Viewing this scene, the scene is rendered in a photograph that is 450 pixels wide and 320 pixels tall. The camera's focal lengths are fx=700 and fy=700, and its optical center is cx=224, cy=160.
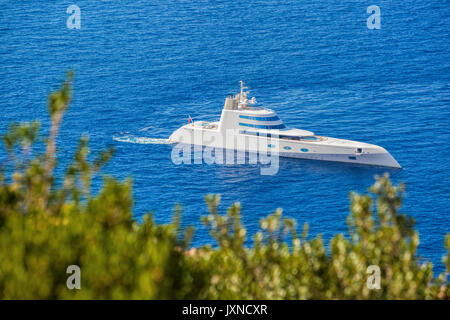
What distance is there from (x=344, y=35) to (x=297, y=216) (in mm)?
72867

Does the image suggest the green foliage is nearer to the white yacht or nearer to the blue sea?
the blue sea

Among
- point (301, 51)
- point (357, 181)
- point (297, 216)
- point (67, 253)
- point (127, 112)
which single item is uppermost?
point (301, 51)

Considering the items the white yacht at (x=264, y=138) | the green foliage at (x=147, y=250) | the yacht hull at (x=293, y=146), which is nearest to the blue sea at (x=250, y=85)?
the yacht hull at (x=293, y=146)

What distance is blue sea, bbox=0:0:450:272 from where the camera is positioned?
84.1 metres

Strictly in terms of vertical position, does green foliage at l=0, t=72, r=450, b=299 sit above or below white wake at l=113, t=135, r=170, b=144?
below

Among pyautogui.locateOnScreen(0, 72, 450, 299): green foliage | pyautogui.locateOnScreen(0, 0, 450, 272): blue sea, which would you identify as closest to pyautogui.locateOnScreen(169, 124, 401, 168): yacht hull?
pyautogui.locateOnScreen(0, 0, 450, 272): blue sea

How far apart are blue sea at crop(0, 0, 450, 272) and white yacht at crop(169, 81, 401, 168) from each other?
205cm

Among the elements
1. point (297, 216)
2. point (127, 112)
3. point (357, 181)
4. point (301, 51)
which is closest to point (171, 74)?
point (127, 112)

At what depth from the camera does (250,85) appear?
119625mm

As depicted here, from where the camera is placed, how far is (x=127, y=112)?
110812mm

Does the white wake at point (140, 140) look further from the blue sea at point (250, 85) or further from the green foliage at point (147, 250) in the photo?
the green foliage at point (147, 250)

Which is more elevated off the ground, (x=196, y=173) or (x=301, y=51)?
(x=301, y=51)

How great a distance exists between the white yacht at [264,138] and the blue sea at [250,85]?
80.8 inches
